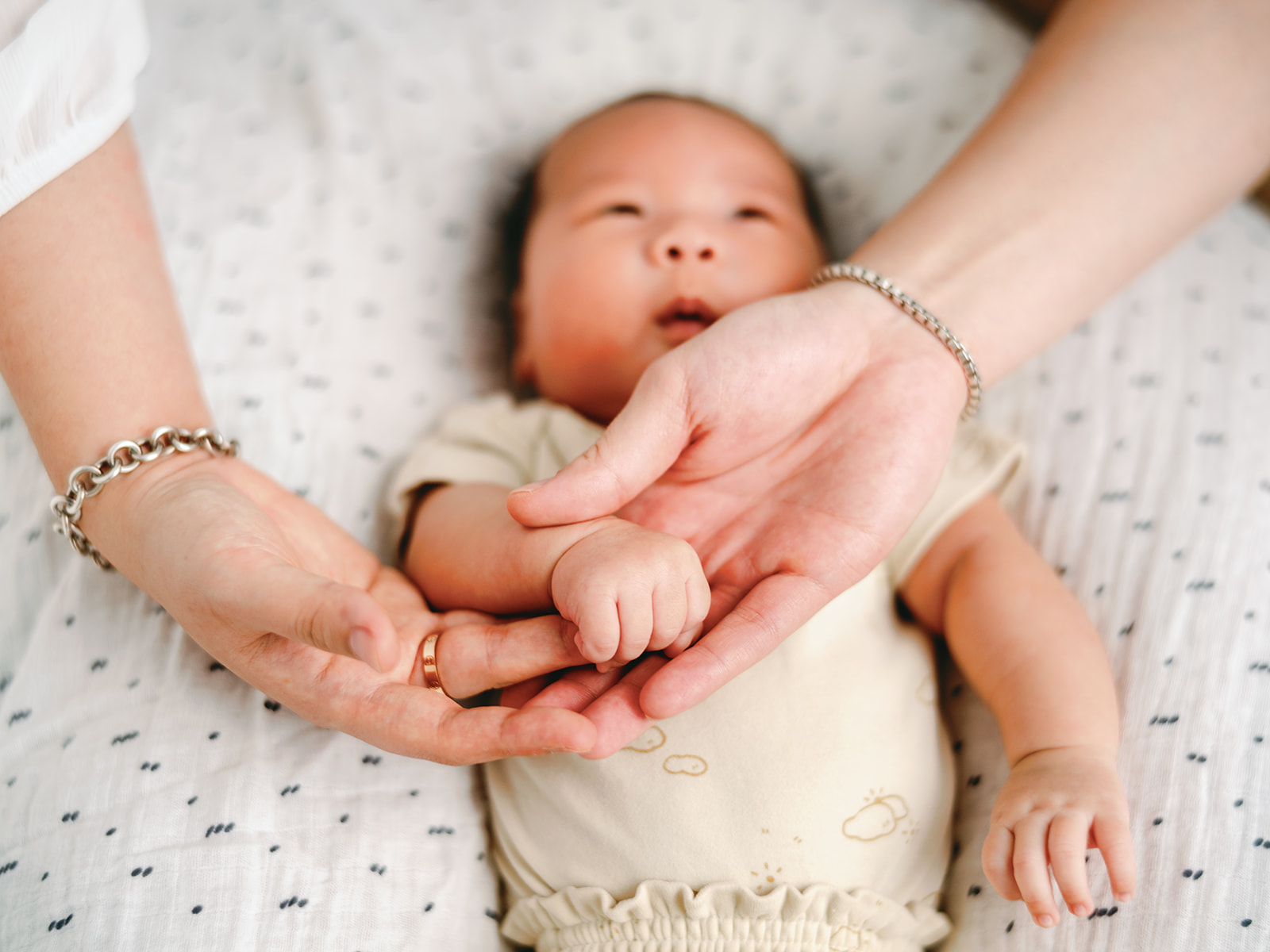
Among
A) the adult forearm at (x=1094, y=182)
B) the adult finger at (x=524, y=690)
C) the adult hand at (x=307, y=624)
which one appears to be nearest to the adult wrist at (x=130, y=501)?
the adult hand at (x=307, y=624)

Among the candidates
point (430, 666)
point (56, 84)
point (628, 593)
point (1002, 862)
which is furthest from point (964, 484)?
point (56, 84)

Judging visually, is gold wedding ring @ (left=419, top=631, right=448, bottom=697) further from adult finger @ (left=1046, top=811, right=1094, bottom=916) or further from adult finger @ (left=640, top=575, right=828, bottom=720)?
adult finger @ (left=1046, top=811, right=1094, bottom=916)

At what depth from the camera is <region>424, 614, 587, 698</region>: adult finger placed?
80cm

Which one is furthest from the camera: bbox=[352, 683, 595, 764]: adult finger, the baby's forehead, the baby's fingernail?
the baby's forehead

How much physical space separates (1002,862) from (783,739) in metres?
0.22

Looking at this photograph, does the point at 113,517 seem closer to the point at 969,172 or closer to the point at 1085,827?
the point at 1085,827

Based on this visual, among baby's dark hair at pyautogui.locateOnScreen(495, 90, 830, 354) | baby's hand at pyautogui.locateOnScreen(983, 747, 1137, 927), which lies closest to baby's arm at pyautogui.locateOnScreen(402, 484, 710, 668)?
baby's hand at pyautogui.locateOnScreen(983, 747, 1137, 927)

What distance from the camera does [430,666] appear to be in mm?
828

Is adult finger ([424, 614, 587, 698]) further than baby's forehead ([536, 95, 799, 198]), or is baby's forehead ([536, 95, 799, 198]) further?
baby's forehead ([536, 95, 799, 198])

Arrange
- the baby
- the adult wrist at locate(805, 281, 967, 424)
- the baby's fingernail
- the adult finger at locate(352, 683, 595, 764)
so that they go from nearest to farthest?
the baby's fingernail, the adult finger at locate(352, 683, 595, 764), the baby, the adult wrist at locate(805, 281, 967, 424)

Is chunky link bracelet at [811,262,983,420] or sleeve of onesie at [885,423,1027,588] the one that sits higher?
chunky link bracelet at [811,262,983,420]

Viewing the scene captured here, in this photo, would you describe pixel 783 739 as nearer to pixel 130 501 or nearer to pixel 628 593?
pixel 628 593

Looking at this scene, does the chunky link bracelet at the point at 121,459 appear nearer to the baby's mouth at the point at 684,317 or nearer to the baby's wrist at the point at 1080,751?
the baby's mouth at the point at 684,317

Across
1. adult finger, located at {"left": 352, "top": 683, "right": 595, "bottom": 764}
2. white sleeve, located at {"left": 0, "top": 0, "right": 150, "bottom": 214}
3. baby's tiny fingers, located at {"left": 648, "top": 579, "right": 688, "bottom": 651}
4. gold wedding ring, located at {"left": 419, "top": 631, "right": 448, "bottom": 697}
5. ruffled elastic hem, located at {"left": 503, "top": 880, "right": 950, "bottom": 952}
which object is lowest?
ruffled elastic hem, located at {"left": 503, "top": 880, "right": 950, "bottom": 952}
